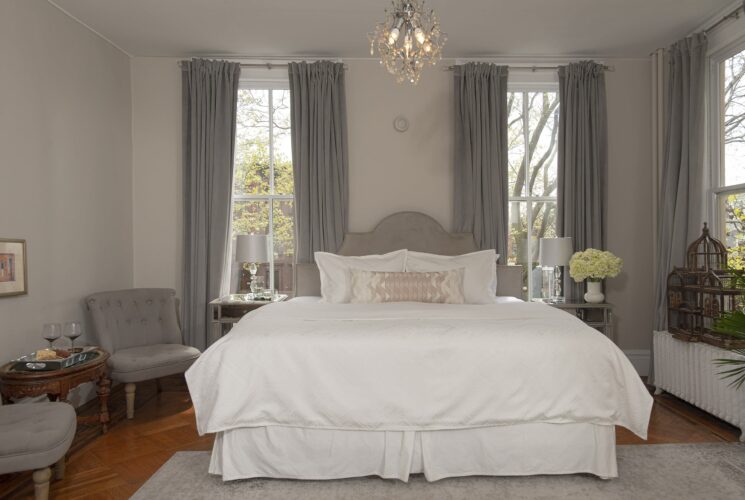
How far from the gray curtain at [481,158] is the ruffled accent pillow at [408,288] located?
1.07m

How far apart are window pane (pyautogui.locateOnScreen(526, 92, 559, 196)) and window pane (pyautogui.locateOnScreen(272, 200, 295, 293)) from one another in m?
2.44

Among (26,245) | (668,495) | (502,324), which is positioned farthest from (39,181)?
(668,495)

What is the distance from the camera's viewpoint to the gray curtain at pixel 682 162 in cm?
400

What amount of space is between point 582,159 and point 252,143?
10.6 feet

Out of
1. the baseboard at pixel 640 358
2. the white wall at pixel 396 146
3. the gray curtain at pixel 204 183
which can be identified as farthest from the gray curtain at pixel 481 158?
the gray curtain at pixel 204 183

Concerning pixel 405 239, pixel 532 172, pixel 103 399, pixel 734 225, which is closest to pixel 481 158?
pixel 532 172

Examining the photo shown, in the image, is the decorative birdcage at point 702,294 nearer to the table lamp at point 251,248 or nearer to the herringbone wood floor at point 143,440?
the herringbone wood floor at point 143,440

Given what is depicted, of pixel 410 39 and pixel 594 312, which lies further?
pixel 594 312

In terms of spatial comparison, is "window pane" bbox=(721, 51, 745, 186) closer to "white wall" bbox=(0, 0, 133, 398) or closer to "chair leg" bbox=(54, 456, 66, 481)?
"chair leg" bbox=(54, 456, 66, 481)

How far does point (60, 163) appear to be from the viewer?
374cm

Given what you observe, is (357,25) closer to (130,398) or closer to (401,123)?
(401,123)

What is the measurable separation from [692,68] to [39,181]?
16.9 feet

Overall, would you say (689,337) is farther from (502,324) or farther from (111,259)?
(111,259)

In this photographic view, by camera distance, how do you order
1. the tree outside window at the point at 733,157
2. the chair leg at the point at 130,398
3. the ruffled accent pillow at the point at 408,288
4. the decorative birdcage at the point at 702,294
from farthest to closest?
the tree outside window at the point at 733,157
the ruffled accent pillow at the point at 408,288
the chair leg at the point at 130,398
the decorative birdcage at the point at 702,294
